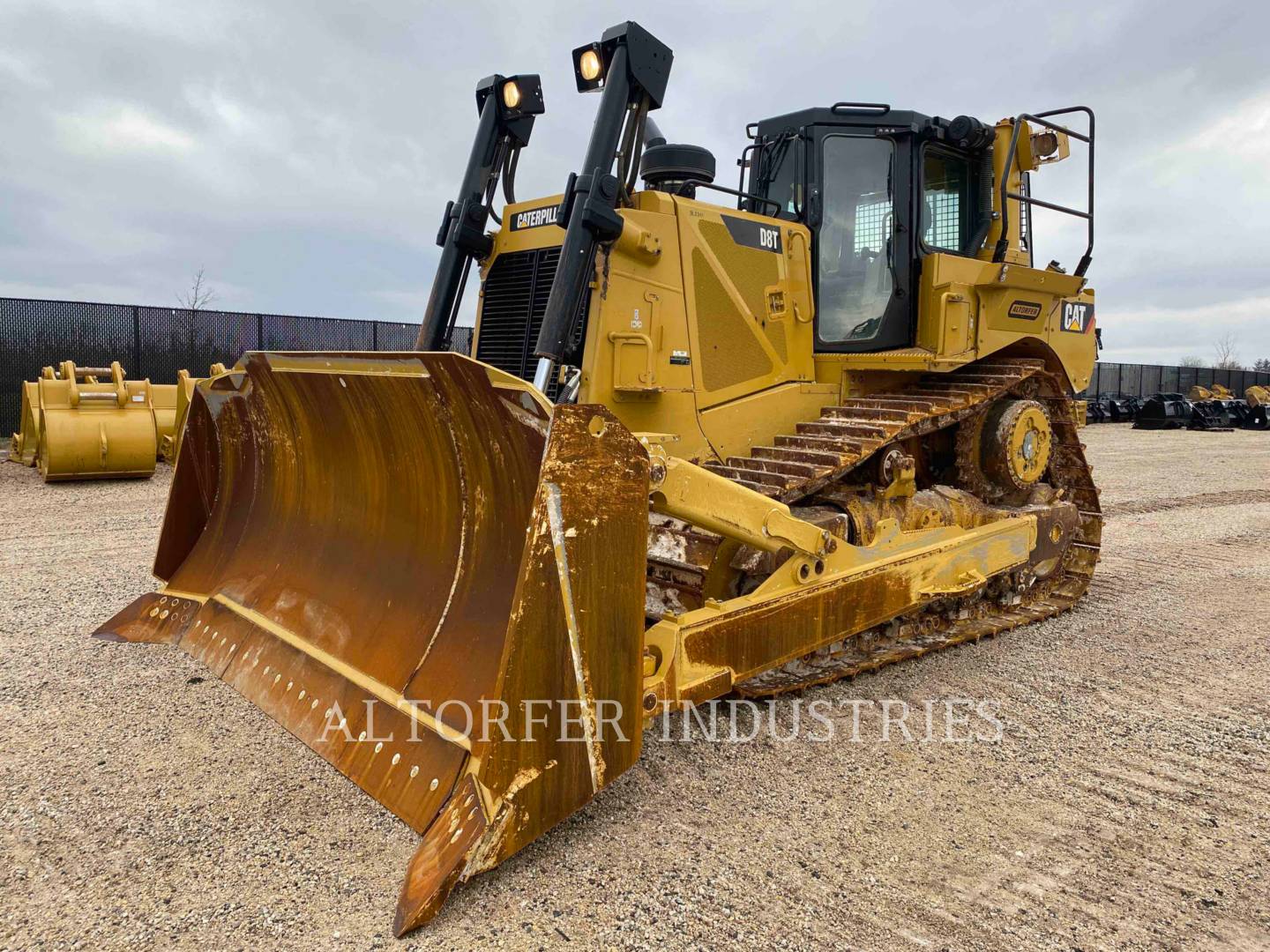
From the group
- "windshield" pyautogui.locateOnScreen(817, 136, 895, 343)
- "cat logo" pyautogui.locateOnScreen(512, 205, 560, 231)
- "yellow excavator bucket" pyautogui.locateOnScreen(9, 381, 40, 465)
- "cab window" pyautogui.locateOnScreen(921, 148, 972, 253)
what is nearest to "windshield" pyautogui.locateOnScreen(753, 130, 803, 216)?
"windshield" pyautogui.locateOnScreen(817, 136, 895, 343)

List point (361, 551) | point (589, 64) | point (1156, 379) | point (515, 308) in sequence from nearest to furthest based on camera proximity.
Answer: point (361, 551), point (589, 64), point (515, 308), point (1156, 379)

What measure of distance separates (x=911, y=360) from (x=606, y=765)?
299 centimetres

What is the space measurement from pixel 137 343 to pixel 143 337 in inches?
6.3

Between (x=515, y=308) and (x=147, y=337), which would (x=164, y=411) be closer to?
(x=147, y=337)

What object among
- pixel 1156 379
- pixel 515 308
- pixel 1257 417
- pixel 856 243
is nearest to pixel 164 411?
pixel 515 308

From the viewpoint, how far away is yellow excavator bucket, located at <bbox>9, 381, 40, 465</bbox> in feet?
35.0

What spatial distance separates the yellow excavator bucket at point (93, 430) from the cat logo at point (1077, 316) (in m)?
9.75

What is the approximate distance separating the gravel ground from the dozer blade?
18cm

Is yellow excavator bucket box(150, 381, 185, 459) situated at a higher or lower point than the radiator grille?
lower

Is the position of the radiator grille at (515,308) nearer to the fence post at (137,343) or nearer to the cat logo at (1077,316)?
the cat logo at (1077,316)

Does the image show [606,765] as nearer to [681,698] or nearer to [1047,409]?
[681,698]

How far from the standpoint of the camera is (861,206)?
4.90 metres

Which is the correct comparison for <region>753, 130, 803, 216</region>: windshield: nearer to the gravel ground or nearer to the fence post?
the gravel ground

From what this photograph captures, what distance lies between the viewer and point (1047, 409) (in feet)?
18.3
